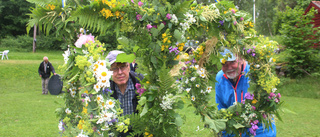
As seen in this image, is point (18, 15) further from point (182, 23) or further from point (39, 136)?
point (182, 23)

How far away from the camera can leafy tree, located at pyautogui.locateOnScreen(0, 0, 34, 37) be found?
40244 mm

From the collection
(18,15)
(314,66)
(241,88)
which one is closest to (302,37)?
(314,66)

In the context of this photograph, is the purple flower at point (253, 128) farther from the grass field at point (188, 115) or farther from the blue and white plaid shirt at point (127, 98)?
the blue and white plaid shirt at point (127, 98)

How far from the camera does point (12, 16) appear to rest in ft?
133

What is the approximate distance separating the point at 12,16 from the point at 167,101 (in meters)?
44.4

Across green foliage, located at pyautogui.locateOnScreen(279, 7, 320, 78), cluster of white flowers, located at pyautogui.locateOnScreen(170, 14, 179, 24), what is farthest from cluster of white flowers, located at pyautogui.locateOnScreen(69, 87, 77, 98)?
green foliage, located at pyautogui.locateOnScreen(279, 7, 320, 78)

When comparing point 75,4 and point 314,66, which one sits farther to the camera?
point 314,66

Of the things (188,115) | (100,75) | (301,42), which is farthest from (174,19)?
(301,42)

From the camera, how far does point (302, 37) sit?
13477 mm

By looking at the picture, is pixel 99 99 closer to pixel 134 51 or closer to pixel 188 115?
pixel 134 51

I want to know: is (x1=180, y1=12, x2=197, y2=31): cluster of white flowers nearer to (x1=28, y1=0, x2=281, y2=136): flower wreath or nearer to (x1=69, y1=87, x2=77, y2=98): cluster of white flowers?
(x1=28, y1=0, x2=281, y2=136): flower wreath

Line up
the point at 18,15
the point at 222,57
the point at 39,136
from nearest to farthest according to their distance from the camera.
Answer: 1. the point at 222,57
2. the point at 39,136
3. the point at 18,15

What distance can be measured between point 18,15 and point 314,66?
4216cm

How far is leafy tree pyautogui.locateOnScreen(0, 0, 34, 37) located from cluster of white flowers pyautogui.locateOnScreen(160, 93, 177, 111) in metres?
42.4
